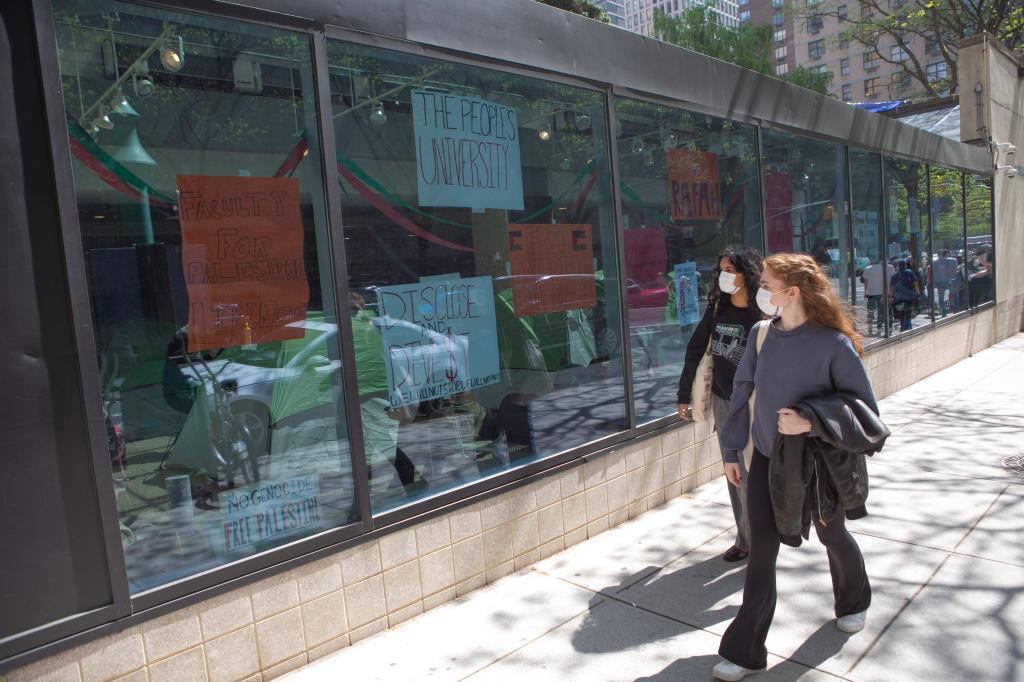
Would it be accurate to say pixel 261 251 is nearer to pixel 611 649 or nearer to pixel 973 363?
pixel 611 649

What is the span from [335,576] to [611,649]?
4.17ft

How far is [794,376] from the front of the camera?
9.13 feet

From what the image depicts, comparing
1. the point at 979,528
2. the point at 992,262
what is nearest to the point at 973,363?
the point at 992,262

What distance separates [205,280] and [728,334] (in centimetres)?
263

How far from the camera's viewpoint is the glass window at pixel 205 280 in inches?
110

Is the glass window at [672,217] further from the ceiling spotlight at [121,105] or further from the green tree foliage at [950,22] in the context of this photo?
the green tree foliage at [950,22]

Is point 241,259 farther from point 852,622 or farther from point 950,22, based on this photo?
point 950,22

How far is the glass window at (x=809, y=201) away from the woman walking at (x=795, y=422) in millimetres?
3762

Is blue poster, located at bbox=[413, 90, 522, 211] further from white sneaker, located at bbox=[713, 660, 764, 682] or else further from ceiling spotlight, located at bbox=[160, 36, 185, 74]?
white sneaker, located at bbox=[713, 660, 764, 682]

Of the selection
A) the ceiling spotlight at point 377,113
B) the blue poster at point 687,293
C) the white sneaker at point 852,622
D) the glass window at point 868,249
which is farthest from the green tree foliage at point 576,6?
the white sneaker at point 852,622

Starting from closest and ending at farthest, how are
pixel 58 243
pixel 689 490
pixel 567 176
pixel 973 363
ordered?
pixel 58 243, pixel 567 176, pixel 689 490, pixel 973 363

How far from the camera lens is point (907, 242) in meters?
9.53

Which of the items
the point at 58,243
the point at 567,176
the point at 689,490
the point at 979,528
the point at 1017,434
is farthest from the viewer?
the point at 1017,434

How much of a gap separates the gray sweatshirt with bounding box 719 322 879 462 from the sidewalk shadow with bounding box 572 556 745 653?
1.01 m
